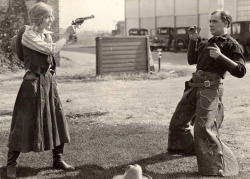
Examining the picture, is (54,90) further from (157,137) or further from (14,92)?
(14,92)

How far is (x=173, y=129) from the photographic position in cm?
547

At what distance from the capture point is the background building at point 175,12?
102ft

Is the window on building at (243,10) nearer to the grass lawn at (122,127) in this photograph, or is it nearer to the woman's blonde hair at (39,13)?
the grass lawn at (122,127)

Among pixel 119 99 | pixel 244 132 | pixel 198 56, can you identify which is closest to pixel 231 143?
pixel 244 132

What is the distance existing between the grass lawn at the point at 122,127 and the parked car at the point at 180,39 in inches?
683

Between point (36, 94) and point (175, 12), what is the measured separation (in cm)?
3625

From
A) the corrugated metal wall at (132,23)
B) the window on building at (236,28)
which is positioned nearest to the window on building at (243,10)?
the window on building at (236,28)

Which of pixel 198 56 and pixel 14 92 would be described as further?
pixel 14 92

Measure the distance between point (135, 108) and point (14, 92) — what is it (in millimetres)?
3947

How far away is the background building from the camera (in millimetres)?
31016

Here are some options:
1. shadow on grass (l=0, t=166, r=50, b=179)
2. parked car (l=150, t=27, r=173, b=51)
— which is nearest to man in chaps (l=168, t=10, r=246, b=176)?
shadow on grass (l=0, t=166, r=50, b=179)

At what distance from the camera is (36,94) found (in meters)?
4.61

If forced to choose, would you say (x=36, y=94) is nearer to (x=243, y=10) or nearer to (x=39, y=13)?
(x=39, y=13)

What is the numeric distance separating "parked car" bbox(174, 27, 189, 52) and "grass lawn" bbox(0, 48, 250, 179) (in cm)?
1735
